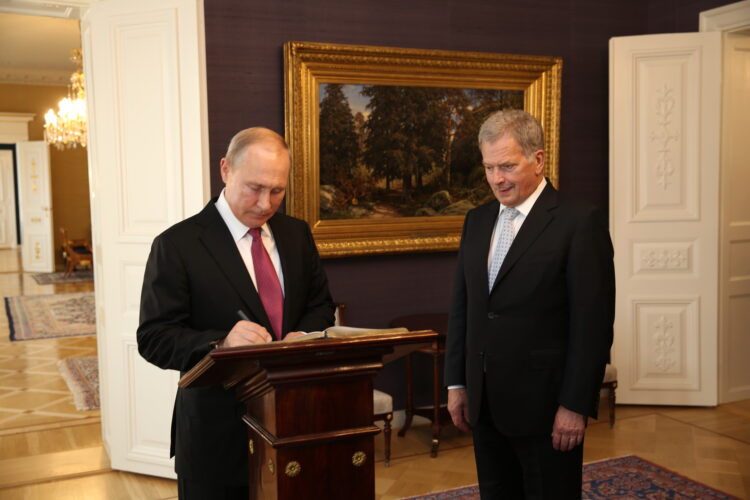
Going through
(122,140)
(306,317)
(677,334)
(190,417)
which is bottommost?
(677,334)

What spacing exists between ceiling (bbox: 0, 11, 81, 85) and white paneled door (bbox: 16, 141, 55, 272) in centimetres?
141

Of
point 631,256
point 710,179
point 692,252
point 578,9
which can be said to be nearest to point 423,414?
point 631,256

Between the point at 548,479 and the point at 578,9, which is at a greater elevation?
the point at 578,9

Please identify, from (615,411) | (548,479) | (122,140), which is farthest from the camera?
(615,411)

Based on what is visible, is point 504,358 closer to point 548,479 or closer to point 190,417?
point 548,479

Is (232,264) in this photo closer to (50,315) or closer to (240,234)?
(240,234)

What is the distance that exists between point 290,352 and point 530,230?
3.78ft

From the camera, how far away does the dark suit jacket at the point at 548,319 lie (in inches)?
92.0

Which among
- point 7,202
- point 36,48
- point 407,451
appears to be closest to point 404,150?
point 407,451

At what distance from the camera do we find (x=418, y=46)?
5.14 m

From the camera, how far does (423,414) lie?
194 inches

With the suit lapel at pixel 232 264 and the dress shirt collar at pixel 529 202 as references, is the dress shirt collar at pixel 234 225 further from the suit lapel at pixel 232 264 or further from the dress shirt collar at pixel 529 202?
the dress shirt collar at pixel 529 202

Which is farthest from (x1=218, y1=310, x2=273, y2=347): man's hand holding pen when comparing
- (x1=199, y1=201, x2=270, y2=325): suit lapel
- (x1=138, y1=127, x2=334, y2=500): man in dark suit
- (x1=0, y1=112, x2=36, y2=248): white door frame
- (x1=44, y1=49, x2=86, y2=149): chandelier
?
(x1=0, y1=112, x2=36, y2=248): white door frame

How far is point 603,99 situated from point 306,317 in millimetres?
4294
